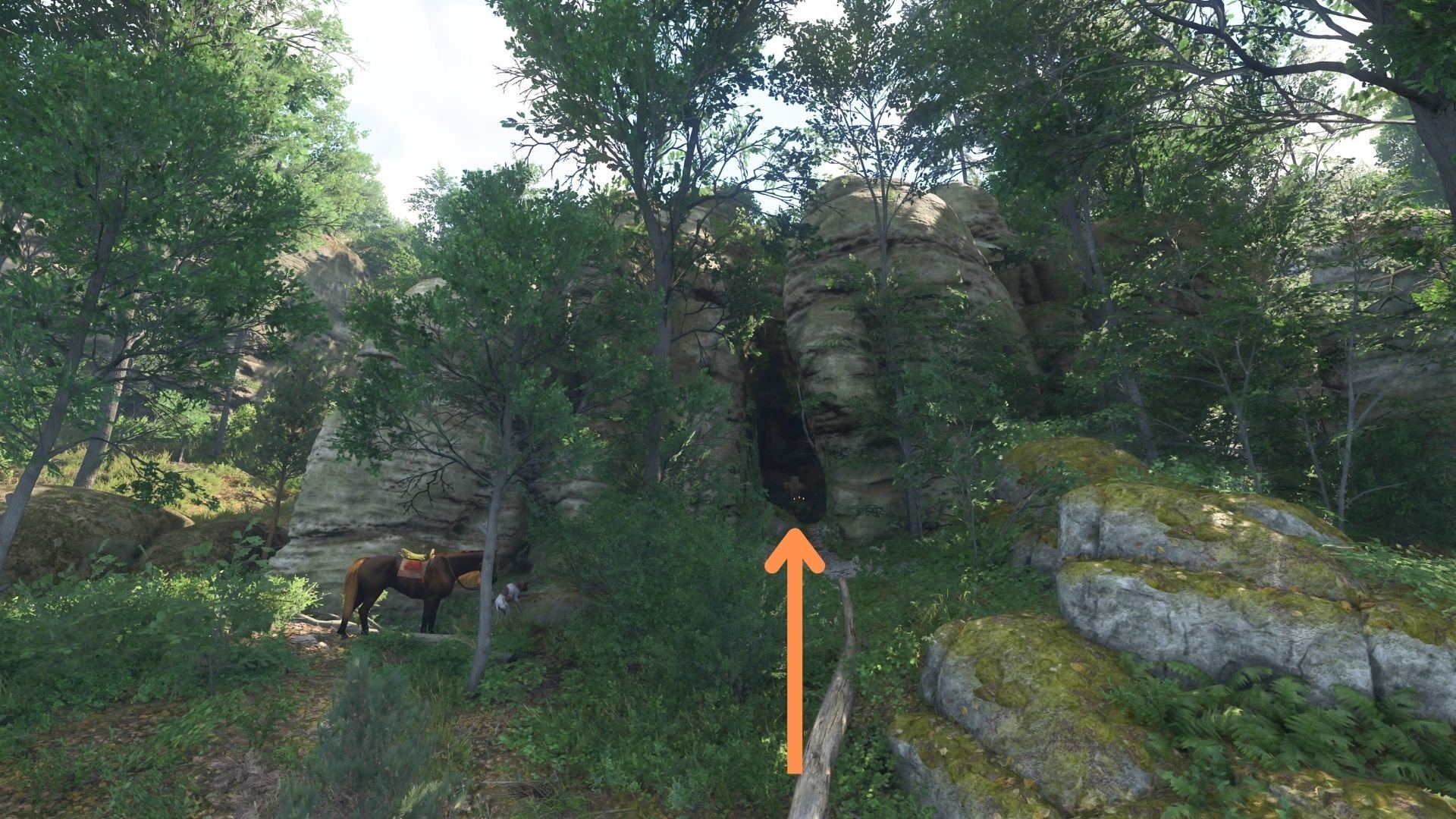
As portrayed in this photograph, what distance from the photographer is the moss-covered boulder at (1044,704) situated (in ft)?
23.5

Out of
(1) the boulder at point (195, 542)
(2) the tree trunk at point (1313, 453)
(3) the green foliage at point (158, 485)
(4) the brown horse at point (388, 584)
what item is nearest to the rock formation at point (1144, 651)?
(2) the tree trunk at point (1313, 453)

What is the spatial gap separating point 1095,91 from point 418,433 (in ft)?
54.8

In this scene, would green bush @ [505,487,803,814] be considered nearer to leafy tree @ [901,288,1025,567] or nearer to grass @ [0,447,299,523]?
leafy tree @ [901,288,1025,567]

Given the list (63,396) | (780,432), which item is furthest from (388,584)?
(780,432)

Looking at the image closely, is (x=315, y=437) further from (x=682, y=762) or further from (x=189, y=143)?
(x=682, y=762)

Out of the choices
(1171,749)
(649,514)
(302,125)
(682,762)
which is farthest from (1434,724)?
(302,125)

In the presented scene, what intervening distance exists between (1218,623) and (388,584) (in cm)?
1511

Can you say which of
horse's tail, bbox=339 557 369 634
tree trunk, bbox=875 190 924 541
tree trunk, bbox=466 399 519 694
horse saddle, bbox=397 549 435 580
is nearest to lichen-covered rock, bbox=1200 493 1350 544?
tree trunk, bbox=875 190 924 541

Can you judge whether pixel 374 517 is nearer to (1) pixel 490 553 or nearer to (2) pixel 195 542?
(2) pixel 195 542

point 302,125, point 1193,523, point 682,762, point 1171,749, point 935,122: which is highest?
point 935,122

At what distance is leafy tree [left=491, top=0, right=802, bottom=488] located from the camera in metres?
15.4

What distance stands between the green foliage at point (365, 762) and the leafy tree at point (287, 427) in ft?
56.3

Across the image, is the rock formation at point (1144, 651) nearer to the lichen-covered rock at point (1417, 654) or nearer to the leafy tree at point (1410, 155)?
the lichen-covered rock at point (1417, 654)

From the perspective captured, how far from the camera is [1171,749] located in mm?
7238
